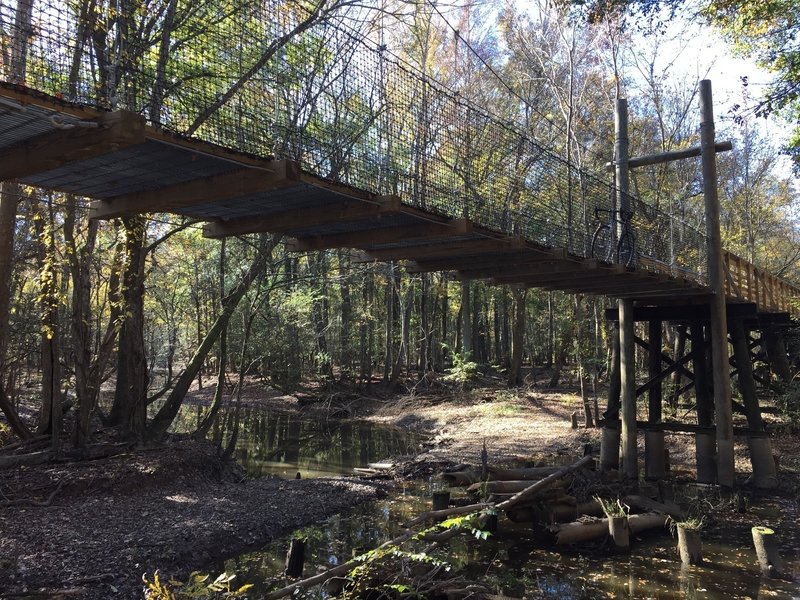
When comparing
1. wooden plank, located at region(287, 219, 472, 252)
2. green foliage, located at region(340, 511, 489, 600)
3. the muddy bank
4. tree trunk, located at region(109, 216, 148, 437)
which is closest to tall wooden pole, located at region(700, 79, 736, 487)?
the muddy bank

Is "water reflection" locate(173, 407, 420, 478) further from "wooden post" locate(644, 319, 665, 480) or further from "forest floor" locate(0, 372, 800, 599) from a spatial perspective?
"wooden post" locate(644, 319, 665, 480)

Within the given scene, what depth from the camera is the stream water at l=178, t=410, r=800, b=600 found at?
6.58 meters

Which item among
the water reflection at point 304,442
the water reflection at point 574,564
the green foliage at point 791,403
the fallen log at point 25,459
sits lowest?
the water reflection at point 304,442

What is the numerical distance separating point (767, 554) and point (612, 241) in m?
Result: 4.82

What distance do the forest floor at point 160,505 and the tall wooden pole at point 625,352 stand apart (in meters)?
1.48

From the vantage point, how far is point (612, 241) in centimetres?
991

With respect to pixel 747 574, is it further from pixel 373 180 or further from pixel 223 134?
pixel 223 134

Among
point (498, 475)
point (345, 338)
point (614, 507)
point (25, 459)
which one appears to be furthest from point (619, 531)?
point (345, 338)

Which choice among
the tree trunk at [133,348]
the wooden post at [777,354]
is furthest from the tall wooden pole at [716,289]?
the tree trunk at [133,348]

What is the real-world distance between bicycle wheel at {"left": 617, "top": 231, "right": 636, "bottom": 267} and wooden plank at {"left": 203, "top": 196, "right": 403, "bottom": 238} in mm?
4969

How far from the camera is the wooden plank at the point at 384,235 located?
6953mm

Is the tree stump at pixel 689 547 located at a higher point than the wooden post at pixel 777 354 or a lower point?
lower

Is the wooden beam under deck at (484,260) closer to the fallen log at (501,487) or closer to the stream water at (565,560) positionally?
the fallen log at (501,487)

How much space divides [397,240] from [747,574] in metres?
5.34
